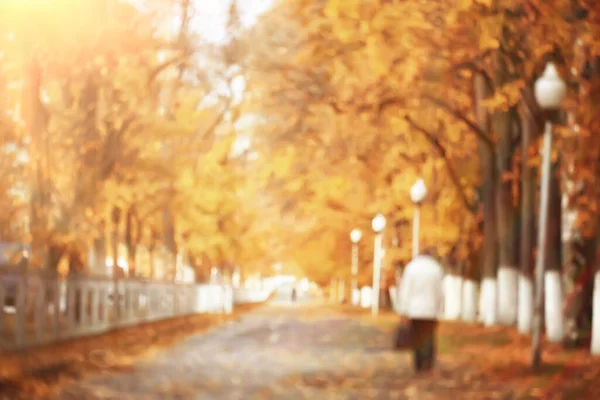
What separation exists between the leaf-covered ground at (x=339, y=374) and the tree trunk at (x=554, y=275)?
1.54 ft

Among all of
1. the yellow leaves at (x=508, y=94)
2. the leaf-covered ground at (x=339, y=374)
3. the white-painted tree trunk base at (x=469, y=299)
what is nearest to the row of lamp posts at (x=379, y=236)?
the white-painted tree trunk base at (x=469, y=299)

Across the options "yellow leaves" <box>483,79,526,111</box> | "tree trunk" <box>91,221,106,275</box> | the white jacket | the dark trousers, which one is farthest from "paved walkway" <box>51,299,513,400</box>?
"tree trunk" <box>91,221,106,275</box>

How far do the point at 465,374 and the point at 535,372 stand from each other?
1.05 m

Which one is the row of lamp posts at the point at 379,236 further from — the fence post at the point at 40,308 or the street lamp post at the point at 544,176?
the street lamp post at the point at 544,176

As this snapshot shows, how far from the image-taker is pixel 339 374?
1661 centimetres

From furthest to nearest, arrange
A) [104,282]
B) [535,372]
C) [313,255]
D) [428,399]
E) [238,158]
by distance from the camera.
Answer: [313,255], [238,158], [104,282], [535,372], [428,399]

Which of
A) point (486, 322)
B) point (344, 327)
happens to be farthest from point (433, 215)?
point (486, 322)

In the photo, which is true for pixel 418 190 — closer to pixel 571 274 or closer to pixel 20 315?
pixel 571 274

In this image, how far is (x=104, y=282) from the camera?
26.8m

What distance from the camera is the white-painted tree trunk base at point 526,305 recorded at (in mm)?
24047

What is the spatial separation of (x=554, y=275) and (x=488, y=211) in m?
11.1

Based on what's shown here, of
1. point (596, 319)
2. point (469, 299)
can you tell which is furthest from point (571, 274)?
point (469, 299)

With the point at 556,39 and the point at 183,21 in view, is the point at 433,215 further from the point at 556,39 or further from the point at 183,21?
the point at 556,39

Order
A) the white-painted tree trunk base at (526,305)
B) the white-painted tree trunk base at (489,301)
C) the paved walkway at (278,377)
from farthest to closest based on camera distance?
1. the white-painted tree trunk base at (489,301)
2. the white-painted tree trunk base at (526,305)
3. the paved walkway at (278,377)
